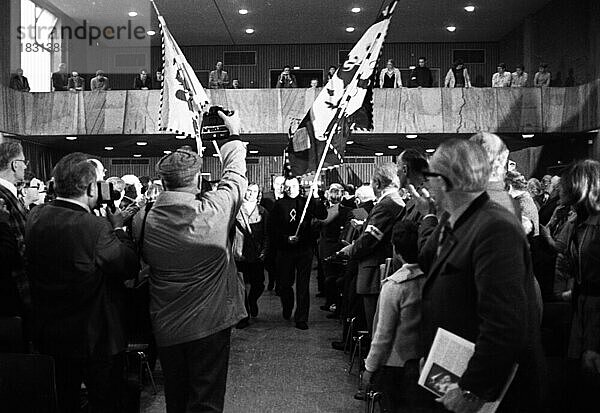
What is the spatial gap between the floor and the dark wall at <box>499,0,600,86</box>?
1490 cm

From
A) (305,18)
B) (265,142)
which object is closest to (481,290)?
(265,142)

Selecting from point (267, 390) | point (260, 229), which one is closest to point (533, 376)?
point (267, 390)

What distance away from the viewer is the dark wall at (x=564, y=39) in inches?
823

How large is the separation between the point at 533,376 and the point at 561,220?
400cm

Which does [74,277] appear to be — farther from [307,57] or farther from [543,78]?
[307,57]

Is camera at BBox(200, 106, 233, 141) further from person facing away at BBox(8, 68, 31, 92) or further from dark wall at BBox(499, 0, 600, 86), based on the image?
dark wall at BBox(499, 0, 600, 86)

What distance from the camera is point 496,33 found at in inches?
1084

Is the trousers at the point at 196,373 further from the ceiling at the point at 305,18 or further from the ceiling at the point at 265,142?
the ceiling at the point at 305,18

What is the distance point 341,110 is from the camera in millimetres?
7117

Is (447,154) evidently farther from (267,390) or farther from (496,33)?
(496,33)

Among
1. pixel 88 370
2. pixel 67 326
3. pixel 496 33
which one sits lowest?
pixel 88 370

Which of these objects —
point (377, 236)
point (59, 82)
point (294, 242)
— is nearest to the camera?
point (377, 236)

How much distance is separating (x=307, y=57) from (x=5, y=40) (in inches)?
485

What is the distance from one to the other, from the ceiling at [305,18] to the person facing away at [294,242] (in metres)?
15.3
